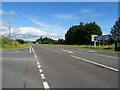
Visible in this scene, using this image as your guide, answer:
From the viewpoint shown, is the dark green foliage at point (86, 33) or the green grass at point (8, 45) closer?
the green grass at point (8, 45)

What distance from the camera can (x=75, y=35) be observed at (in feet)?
382

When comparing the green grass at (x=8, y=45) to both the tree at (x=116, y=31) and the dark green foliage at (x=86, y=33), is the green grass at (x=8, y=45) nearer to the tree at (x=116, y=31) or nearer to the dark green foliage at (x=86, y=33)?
the tree at (x=116, y=31)

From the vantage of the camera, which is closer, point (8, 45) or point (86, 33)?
point (8, 45)

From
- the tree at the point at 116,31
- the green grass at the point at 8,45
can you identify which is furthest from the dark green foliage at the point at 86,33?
the tree at the point at 116,31

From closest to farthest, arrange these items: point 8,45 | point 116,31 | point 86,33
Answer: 1. point 116,31
2. point 8,45
3. point 86,33

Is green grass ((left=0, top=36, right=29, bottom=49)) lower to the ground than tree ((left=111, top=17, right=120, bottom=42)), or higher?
lower

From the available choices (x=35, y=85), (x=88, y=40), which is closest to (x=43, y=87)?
(x=35, y=85)

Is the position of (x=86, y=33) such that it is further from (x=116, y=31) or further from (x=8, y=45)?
(x=116, y=31)

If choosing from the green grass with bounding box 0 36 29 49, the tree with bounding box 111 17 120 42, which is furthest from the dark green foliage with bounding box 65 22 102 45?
the tree with bounding box 111 17 120 42

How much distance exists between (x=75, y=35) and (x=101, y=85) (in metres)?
111

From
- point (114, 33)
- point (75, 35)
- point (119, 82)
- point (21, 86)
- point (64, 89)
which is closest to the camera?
point (64, 89)

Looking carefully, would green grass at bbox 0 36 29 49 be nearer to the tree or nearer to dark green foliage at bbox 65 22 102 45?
the tree

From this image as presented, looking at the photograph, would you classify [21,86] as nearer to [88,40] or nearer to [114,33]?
[114,33]

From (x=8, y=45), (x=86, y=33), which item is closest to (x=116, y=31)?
(x=8, y=45)
